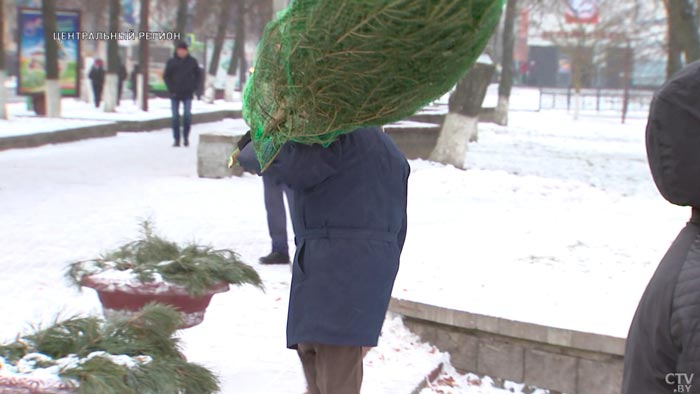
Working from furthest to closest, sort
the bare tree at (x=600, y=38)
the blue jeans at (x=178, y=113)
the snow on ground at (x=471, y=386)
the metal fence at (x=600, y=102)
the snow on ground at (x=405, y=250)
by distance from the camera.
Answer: the metal fence at (x=600, y=102) → the bare tree at (x=600, y=38) → the blue jeans at (x=178, y=113) → the snow on ground at (x=405, y=250) → the snow on ground at (x=471, y=386)

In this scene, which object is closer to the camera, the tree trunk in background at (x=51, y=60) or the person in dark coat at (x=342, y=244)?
the person in dark coat at (x=342, y=244)

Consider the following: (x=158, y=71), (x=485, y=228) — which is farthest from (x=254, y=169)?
(x=158, y=71)

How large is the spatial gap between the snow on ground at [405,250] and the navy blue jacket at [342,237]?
131 centimetres

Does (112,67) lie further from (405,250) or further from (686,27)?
(405,250)

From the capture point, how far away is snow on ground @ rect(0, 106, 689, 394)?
4.59 meters

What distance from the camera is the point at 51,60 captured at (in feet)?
61.9

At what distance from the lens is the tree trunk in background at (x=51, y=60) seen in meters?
18.4

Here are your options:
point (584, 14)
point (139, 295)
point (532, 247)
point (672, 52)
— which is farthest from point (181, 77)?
point (584, 14)

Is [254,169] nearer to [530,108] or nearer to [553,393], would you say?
[553,393]

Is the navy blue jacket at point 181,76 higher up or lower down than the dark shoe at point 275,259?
higher up

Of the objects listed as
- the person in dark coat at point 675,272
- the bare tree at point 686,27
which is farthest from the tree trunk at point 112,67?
the person in dark coat at point 675,272

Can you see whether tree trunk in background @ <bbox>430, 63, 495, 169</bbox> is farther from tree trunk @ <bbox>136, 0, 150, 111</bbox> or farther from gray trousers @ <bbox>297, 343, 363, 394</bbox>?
tree trunk @ <bbox>136, 0, 150, 111</bbox>

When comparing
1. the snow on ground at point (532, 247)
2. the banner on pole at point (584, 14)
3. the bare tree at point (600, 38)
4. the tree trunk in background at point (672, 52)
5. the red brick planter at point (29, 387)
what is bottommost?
the snow on ground at point (532, 247)

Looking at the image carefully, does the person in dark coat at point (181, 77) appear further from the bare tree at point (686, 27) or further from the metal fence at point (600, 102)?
the metal fence at point (600, 102)
